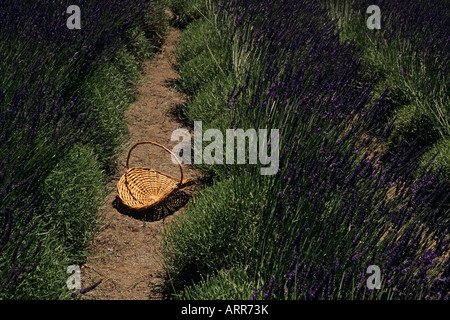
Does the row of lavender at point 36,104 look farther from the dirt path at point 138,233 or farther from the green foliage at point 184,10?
the green foliage at point 184,10

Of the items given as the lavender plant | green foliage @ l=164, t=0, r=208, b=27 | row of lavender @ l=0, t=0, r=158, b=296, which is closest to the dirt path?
row of lavender @ l=0, t=0, r=158, b=296

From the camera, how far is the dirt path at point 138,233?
273cm

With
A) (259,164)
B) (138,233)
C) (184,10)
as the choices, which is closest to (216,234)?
(259,164)

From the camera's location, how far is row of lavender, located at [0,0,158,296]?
204 centimetres

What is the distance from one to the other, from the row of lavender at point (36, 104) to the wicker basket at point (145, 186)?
1.22ft

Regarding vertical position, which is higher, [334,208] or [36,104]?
[36,104]

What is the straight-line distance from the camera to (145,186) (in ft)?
12.2

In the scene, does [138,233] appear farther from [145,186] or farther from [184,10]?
[184,10]

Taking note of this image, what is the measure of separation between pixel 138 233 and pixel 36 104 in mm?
1103

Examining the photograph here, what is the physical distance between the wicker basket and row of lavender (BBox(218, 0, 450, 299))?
769mm

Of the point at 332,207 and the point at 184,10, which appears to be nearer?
A: the point at 332,207

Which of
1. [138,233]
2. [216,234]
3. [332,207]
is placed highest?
[332,207]
